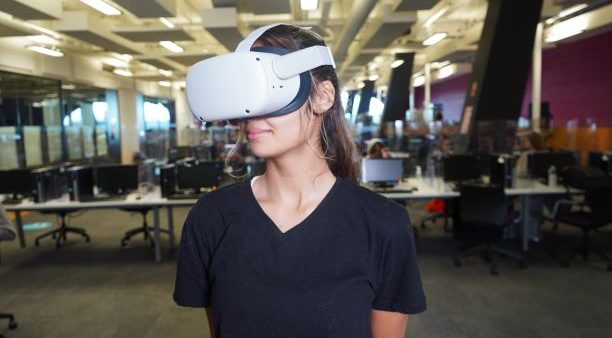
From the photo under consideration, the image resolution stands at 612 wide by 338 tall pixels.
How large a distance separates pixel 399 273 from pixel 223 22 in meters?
6.67

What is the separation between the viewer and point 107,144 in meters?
12.5

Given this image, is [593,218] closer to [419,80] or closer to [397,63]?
[397,63]

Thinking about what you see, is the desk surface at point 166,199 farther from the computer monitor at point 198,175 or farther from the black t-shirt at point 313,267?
the black t-shirt at point 313,267

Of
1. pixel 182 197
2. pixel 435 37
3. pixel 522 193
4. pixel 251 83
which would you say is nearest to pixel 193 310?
pixel 182 197

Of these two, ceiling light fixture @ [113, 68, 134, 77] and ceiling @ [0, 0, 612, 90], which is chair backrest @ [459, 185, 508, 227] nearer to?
ceiling @ [0, 0, 612, 90]

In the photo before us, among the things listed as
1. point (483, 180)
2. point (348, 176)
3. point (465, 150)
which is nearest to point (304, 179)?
point (348, 176)

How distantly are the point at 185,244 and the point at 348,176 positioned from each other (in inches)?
16.2

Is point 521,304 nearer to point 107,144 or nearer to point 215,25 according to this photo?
point 215,25

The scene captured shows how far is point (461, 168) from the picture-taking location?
5852 mm

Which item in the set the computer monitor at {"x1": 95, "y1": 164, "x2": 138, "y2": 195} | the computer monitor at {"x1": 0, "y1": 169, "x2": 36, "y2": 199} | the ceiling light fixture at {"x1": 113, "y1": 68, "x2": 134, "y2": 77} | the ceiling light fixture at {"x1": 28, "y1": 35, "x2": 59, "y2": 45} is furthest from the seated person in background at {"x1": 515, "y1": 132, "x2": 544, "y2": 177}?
the ceiling light fixture at {"x1": 113, "y1": 68, "x2": 134, "y2": 77}

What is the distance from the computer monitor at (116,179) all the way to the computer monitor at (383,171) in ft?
9.36

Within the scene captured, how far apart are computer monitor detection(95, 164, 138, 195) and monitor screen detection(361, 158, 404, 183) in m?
2.85

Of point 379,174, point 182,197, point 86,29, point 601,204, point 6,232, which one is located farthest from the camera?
point 86,29

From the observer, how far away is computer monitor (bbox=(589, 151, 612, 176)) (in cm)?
571
